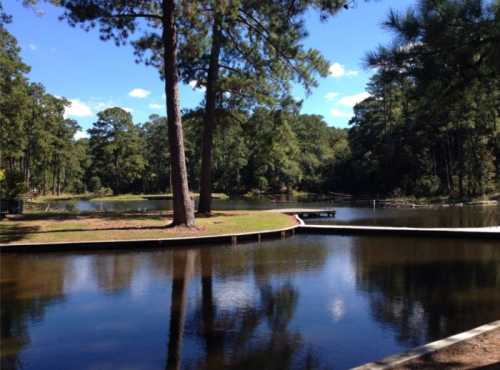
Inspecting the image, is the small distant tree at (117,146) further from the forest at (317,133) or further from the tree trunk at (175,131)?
the tree trunk at (175,131)

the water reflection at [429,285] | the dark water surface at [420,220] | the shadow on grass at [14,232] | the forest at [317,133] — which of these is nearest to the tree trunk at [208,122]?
the forest at [317,133]

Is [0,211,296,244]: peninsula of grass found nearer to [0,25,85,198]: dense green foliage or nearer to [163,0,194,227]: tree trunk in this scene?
[163,0,194,227]: tree trunk

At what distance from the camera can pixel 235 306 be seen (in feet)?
27.1

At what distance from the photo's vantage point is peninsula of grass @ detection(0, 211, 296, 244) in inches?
610

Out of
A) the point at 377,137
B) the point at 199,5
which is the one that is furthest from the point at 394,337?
the point at 377,137

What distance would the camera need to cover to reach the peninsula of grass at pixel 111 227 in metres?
15.5

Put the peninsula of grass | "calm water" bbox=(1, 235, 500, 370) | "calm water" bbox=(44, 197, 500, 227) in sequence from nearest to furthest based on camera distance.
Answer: "calm water" bbox=(1, 235, 500, 370)
the peninsula of grass
"calm water" bbox=(44, 197, 500, 227)

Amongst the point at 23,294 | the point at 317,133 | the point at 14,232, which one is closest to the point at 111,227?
the point at 14,232

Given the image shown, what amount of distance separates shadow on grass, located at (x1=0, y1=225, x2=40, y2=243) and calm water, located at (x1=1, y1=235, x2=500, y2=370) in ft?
5.54

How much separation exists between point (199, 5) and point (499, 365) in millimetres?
16000

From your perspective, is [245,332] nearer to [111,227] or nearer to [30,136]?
[111,227]

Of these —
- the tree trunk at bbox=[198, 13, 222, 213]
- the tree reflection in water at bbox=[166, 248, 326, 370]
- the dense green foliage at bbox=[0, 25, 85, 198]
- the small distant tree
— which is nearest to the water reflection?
the tree reflection in water at bbox=[166, 248, 326, 370]

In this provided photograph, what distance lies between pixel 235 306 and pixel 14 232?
11.1 meters

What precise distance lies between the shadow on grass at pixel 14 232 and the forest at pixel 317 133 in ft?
8.44
